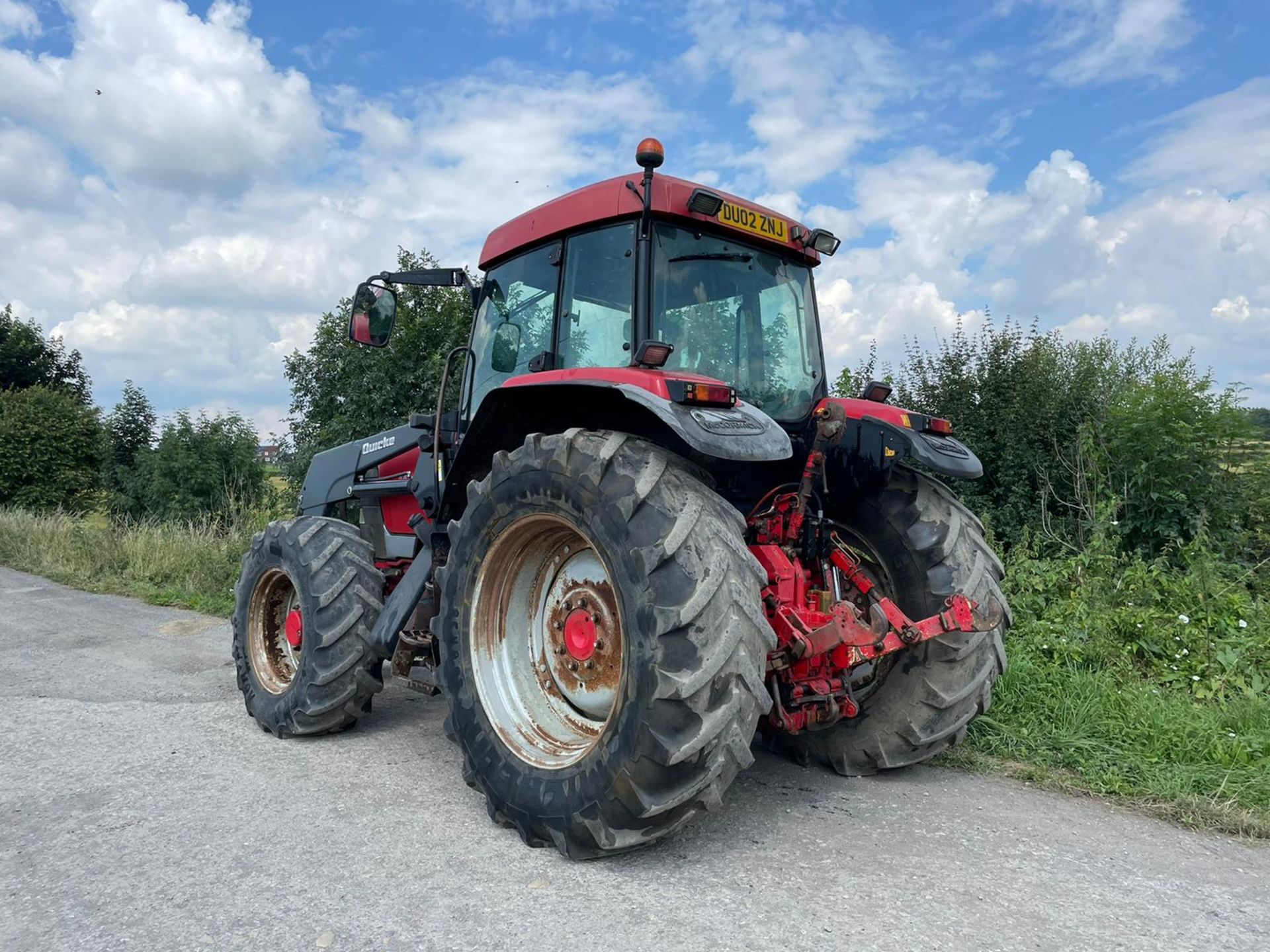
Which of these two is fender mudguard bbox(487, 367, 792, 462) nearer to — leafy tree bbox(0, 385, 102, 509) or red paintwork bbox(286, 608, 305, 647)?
red paintwork bbox(286, 608, 305, 647)

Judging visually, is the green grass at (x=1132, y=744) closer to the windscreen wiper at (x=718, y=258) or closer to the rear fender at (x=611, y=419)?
the rear fender at (x=611, y=419)

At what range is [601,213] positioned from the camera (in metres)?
3.73

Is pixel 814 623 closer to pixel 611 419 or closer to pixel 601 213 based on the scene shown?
pixel 611 419

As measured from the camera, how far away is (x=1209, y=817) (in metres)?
3.40

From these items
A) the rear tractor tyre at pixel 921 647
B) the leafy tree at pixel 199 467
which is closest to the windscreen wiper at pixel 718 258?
the rear tractor tyre at pixel 921 647

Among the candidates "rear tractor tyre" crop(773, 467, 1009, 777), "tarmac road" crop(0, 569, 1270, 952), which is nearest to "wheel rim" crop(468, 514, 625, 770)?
"tarmac road" crop(0, 569, 1270, 952)

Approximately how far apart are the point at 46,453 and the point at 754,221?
23.5 m

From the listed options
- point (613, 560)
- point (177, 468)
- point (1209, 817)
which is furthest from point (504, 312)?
point (177, 468)

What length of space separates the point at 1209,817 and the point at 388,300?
4.28m

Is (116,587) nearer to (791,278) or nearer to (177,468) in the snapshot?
(177,468)

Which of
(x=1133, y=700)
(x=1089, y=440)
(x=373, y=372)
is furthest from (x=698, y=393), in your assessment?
(x=373, y=372)

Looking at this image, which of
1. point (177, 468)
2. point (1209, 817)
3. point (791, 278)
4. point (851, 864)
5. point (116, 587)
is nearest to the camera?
point (851, 864)

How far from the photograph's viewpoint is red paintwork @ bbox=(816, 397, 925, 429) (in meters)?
3.65

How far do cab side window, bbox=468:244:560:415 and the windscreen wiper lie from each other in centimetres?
62
